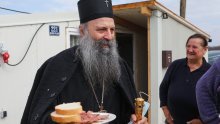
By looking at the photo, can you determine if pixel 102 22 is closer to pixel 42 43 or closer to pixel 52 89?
pixel 52 89

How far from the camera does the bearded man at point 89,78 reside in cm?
265

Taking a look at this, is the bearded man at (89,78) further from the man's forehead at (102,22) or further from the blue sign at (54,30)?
the blue sign at (54,30)

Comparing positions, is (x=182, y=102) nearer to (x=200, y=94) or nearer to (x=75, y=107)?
(x=200, y=94)

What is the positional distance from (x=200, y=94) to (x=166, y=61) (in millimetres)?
4313

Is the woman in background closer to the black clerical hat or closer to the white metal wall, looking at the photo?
the black clerical hat

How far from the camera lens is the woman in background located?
447 centimetres

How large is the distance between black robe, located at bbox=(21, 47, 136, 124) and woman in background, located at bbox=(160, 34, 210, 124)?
5.56 feet

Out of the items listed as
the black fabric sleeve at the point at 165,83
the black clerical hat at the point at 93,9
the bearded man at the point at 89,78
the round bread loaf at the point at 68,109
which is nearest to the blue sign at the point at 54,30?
the black fabric sleeve at the point at 165,83

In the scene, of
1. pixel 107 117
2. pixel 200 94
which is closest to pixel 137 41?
pixel 200 94

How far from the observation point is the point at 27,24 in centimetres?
644

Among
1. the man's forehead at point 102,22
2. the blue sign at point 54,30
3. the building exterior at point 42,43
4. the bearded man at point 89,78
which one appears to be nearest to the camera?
the bearded man at point 89,78

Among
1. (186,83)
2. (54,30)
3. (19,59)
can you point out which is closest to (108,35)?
(186,83)

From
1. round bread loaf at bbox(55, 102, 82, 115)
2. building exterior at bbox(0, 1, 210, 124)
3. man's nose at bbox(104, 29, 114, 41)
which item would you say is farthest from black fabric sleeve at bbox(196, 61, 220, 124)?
building exterior at bbox(0, 1, 210, 124)

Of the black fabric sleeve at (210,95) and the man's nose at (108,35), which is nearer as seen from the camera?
the man's nose at (108,35)
